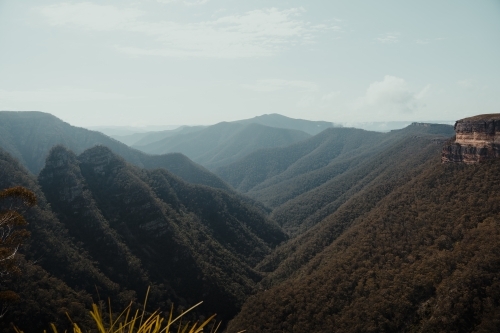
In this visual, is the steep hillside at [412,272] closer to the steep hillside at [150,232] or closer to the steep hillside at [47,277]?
the steep hillside at [150,232]

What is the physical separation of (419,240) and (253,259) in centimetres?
6600

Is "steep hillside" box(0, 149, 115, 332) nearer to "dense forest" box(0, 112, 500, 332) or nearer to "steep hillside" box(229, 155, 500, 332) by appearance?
"dense forest" box(0, 112, 500, 332)

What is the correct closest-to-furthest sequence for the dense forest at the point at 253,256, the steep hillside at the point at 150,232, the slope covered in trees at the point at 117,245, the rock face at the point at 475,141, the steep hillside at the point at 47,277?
the dense forest at the point at 253,256, the steep hillside at the point at 47,277, the slope covered in trees at the point at 117,245, the rock face at the point at 475,141, the steep hillside at the point at 150,232

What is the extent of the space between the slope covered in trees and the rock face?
66099 millimetres

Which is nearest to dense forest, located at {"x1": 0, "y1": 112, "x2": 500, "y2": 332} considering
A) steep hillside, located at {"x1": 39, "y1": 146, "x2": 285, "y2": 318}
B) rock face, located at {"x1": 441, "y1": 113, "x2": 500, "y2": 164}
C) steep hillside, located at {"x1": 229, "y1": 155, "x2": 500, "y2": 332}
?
steep hillside, located at {"x1": 229, "y1": 155, "x2": 500, "y2": 332}

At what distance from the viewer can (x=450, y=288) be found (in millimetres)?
46688

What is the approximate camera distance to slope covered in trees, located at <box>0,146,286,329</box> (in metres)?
67.9

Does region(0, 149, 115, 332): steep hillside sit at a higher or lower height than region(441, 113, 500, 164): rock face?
lower

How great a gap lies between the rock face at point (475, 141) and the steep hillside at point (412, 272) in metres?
2.54

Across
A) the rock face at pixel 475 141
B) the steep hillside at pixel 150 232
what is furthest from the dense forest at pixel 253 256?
the rock face at pixel 475 141

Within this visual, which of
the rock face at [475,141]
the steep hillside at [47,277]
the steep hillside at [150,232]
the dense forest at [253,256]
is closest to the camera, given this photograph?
the dense forest at [253,256]

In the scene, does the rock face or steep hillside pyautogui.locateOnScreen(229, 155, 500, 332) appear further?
the rock face

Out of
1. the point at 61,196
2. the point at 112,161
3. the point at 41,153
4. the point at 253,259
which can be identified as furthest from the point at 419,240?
the point at 41,153

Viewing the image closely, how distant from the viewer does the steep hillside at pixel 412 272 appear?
45.1 metres
